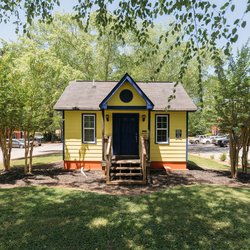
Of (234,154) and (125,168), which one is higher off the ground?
(234,154)

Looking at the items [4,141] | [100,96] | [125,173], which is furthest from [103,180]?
[4,141]

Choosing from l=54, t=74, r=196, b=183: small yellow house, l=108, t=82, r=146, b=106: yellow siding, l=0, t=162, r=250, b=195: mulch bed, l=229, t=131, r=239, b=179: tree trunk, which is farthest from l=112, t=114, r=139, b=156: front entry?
l=229, t=131, r=239, b=179: tree trunk

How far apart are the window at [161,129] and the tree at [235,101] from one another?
309 centimetres

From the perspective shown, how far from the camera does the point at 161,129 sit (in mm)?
13078

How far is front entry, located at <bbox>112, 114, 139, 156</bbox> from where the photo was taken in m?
12.9

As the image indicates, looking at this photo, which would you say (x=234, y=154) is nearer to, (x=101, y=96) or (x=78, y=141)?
(x=101, y=96)

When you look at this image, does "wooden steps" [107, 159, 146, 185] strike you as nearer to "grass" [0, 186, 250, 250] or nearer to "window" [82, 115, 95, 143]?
"grass" [0, 186, 250, 250]

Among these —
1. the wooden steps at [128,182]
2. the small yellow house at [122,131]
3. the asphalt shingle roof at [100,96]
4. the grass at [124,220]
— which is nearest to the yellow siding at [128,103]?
the small yellow house at [122,131]

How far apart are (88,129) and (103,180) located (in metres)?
3.58

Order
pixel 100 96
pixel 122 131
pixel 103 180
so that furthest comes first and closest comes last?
pixel 100 96
pixel 122 131
pixel 103 180

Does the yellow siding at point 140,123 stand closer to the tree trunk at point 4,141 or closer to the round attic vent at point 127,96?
the round attic vent at point 127,96

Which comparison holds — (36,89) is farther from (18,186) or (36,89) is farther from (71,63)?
(71,63)

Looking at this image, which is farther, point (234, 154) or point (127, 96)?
point (127, 96)

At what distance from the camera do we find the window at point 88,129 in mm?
12977
